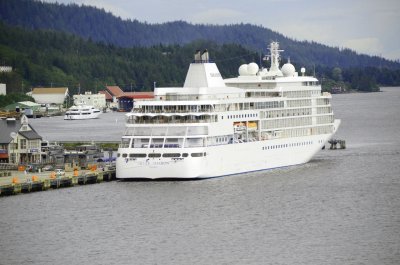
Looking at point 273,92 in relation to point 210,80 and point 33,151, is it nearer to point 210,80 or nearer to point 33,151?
point 210,80

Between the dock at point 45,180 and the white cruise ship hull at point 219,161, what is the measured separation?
1.67 m

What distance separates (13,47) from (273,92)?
127 metres

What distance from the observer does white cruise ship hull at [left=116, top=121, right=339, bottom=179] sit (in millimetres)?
61812

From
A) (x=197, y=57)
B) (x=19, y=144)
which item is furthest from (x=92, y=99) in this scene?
(x=197, y=57)

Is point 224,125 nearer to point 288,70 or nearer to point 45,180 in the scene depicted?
point 45,180

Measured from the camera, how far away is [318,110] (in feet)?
248

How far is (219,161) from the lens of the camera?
63.7 metres

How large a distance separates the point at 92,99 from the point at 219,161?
114673mm

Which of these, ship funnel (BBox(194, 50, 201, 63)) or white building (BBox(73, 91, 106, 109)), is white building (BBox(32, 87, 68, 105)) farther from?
ship funnel (BBox(194, 50, 201, 63))

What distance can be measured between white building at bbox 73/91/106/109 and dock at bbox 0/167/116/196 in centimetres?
10593

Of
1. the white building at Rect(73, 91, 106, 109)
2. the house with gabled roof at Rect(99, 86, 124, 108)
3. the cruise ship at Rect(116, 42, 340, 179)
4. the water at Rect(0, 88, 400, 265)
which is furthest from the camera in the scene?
the house with gabled roof at Rect(99, 86, 124, 108)

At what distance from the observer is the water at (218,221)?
147 ft

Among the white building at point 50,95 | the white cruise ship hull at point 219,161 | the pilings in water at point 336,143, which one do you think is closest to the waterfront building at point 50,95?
the white building at point 50,95

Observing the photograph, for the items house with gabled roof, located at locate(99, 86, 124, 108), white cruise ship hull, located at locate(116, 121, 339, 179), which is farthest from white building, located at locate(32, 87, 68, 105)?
white cruise ship hull, located at locate(116, 121, 339, 179)
